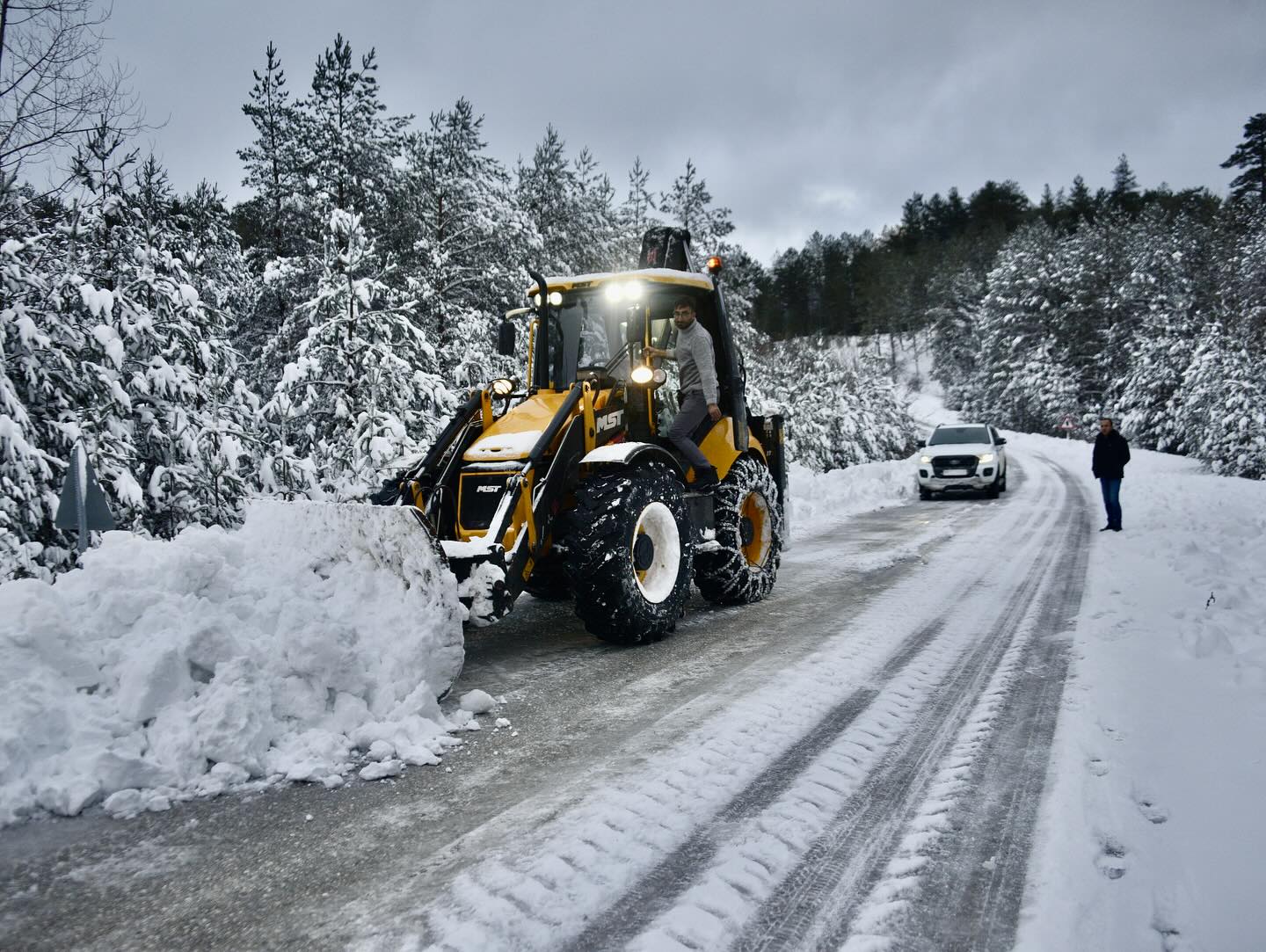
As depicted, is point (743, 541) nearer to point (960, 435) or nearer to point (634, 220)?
point (960, 435)

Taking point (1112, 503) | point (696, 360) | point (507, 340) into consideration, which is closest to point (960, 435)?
point (1112, 503)

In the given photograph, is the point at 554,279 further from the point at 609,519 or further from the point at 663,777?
the point at 663,777

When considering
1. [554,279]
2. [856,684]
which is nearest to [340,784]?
[856,684]

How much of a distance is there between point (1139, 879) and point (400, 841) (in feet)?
7.99

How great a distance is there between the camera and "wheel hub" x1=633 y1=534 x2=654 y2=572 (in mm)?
5770

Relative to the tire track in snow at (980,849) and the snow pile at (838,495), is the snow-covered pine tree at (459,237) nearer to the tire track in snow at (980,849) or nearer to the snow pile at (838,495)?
the snow pile at (838,495)

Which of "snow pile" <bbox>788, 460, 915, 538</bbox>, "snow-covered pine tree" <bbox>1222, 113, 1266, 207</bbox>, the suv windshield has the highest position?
"snow-covered pine tree" <bbox>1222, 113, 1266, 207</bbox>

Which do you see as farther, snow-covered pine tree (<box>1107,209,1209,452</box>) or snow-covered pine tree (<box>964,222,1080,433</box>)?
snow-covered pine tree (<box>964,222,1080,433</box>)

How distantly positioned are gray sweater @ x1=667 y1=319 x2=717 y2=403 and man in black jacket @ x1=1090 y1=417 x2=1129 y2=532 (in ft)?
26.1

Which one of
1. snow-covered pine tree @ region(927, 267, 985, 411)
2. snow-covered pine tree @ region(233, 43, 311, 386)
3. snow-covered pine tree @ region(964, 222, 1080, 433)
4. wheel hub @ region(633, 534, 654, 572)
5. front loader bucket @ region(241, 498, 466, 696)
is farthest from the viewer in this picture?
snow-covered pine tree @ region(927, 267, 985, 411)

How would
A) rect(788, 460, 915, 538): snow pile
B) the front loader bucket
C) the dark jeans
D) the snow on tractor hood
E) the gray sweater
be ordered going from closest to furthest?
the front loader bucket
the snow on tractor hood
the gray sweater
the dark jeans
rect(788, 460, 915, 538): snow pile

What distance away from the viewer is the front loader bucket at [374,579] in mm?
4152

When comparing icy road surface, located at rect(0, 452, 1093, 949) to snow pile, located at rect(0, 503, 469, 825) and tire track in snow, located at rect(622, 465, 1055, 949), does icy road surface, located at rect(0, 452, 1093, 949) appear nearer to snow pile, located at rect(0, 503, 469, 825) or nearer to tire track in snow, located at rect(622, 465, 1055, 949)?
tire track in snow, located at rect(622, 465, 1055, 949)

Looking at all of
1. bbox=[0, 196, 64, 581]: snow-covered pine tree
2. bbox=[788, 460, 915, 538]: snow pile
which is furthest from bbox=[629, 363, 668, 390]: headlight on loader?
bbox=[788, 460, 915, 538]: snow pile
